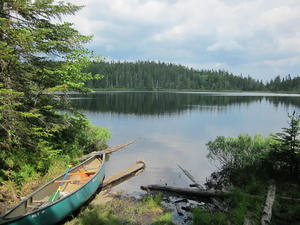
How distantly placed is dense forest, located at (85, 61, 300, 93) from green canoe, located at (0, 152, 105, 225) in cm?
14318

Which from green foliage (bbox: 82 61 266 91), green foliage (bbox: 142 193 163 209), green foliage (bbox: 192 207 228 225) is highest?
green foliage (bbox: 82 61 266 91)

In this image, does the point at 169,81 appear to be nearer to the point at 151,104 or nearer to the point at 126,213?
the point at 151,104

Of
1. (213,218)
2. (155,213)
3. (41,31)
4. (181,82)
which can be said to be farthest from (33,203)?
(181,82)

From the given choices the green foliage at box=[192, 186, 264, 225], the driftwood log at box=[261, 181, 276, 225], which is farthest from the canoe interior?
the driftwood log at box=[261, 181, 276, 225]

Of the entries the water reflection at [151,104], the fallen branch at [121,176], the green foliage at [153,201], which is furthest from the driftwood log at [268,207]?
the water reflection at [151,104]

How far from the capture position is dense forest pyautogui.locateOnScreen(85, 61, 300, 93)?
508 ft

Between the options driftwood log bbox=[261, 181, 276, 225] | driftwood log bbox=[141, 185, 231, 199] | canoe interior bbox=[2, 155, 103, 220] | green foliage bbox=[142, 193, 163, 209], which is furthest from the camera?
driftwood log bbox=[141, 185, 231, 199]

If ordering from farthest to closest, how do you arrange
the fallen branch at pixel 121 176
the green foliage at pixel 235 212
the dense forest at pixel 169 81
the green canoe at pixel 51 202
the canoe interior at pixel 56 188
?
the dense forest at pixel 169 81, the fallen branch at pixel 121 176, the green foliage at pixel 235 212, the canoe interior at pixel 56 188, the green canoe at pixel 51 202

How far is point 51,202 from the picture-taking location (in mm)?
7156

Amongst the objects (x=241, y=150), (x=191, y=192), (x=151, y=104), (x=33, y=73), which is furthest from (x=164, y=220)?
(x=151, y=104)

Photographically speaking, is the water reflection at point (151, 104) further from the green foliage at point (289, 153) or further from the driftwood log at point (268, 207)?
the driftwood log at point (268, 207)

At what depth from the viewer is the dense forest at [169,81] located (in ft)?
508

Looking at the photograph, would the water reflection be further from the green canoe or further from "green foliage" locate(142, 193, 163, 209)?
"green foliage" locate(142, 193, 163, 209)

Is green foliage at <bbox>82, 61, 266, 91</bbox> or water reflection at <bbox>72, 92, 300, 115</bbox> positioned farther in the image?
green foliage at <bbox>82, 61, 266, 91</bbox>
